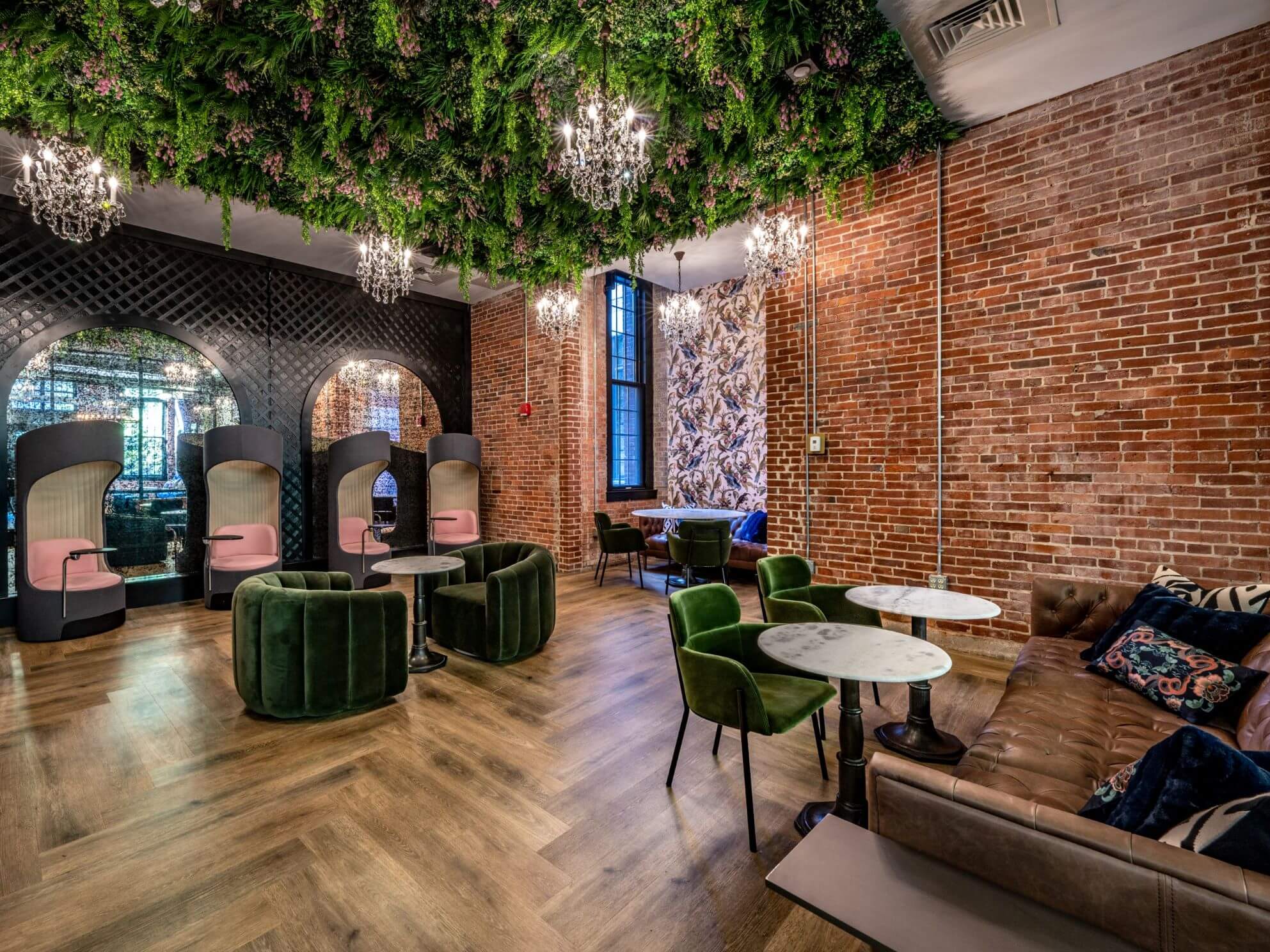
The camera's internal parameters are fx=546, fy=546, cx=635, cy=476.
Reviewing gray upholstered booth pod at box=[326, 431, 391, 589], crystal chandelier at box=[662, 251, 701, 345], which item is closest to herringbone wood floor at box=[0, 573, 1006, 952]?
gray upholstered booth pod at box=[326, 431, 391, 589]

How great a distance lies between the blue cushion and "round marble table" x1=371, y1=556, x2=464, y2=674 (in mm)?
3484

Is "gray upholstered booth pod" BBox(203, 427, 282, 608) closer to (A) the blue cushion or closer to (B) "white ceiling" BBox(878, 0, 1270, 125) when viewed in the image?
(A) the blue cushion

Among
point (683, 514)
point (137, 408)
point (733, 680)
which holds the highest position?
point (137, 408)

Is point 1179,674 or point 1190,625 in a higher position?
point 1190,625

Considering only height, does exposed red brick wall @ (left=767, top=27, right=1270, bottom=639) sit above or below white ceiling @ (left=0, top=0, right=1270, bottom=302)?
below

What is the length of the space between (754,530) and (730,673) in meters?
4.55

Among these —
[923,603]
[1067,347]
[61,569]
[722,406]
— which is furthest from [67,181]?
[1067,347]

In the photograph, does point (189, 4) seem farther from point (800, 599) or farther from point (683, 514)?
point (683, 514)

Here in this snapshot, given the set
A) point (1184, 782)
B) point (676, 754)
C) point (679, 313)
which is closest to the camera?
point (1184, 782)

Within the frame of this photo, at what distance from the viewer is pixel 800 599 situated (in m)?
3.05

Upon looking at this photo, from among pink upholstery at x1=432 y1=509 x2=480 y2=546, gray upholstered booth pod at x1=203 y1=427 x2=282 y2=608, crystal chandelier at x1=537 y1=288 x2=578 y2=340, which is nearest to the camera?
gray upholstered booth pod at x1=203 y1=427 x2=282 y2=608

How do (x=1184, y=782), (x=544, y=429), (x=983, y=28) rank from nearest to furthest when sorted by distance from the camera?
(x=1184, y=782) < (x=983, y=28) < (x=544, y=429)

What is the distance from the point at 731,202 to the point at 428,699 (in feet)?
14.1

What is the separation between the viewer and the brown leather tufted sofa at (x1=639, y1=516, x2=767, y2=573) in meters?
6.11
